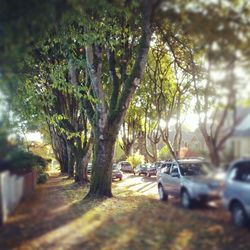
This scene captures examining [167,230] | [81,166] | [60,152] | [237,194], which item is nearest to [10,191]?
[167,230]

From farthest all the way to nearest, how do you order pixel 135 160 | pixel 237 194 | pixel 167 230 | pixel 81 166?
pixel 135 160
pixel 81 166
pixel 167 230
pixel 237 194

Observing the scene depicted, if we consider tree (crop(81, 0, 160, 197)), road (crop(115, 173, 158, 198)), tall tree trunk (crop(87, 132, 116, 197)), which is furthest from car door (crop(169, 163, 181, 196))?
tall tree trunk (crop(87, 132, 116, 197))

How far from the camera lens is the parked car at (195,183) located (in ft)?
11.3

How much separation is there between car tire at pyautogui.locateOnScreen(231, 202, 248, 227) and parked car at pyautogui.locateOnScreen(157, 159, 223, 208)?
0.16 m

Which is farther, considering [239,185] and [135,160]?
[135,160]

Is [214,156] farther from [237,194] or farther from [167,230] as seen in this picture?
[167,230]

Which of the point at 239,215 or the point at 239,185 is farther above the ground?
the point at 239,185

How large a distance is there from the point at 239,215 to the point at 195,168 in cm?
66

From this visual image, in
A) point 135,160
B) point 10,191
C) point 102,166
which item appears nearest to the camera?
point 10,191

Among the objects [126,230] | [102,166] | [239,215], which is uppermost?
[102,166]

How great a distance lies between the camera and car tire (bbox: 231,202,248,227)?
11.1 ft

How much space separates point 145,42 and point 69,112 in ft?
45.2

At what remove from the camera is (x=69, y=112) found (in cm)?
2506

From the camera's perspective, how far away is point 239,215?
11.2ft
